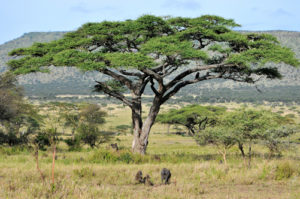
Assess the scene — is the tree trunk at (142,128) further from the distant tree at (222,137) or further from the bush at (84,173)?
the bush at (84,173)

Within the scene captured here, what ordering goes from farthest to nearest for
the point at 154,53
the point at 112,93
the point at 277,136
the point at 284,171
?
the point at 112,93
the point at 154,53
the point at 277,136
the point at 284,171

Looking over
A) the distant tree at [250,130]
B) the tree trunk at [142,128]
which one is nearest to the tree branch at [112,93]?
the tree trunk at [142,128]

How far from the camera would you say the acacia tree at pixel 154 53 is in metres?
15.2

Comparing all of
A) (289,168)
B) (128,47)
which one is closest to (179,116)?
(128,47)

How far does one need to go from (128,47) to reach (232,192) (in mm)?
10288

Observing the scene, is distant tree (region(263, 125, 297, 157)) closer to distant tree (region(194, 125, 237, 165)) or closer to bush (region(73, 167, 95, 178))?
distant tree (region(194, 125, 237, 165))

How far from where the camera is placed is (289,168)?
39.6 ft

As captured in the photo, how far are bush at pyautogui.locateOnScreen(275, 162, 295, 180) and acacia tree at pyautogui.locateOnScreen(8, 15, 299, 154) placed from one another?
470cm

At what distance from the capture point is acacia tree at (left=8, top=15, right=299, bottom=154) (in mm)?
15211

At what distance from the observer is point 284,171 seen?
11875 millimetres

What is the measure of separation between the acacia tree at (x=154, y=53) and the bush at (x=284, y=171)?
185 inches

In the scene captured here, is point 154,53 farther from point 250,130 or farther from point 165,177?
point 165,177

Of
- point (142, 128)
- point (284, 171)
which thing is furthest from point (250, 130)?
point (142, 128)

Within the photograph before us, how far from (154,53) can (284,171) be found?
7.51 meters
